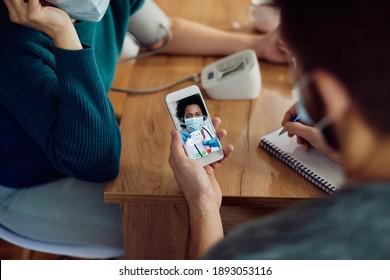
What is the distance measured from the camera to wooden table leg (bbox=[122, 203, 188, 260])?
3.77 feet

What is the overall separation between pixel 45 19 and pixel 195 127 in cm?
36

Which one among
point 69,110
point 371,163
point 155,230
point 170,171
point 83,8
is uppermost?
point 371,163

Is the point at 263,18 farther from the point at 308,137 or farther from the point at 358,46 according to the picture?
the point at 358,46

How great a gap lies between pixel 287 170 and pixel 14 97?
554mm

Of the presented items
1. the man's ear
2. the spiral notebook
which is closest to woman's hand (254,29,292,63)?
the spiral notebook

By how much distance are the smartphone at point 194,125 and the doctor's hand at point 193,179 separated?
0.08 ft

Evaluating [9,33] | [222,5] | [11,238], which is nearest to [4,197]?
[11,238]

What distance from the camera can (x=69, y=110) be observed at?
1104 mm

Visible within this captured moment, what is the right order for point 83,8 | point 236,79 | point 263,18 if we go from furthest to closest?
point 263,18 < point 236,79 < point 83,8

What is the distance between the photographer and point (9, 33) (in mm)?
1157

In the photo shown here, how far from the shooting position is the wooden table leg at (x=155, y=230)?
3.77 feet

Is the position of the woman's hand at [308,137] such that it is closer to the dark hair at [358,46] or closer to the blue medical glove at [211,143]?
the blue medical glove at [211,143]

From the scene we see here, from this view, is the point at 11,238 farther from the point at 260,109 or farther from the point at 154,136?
the point at 260,109

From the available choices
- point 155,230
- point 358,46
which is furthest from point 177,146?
point 358,46
